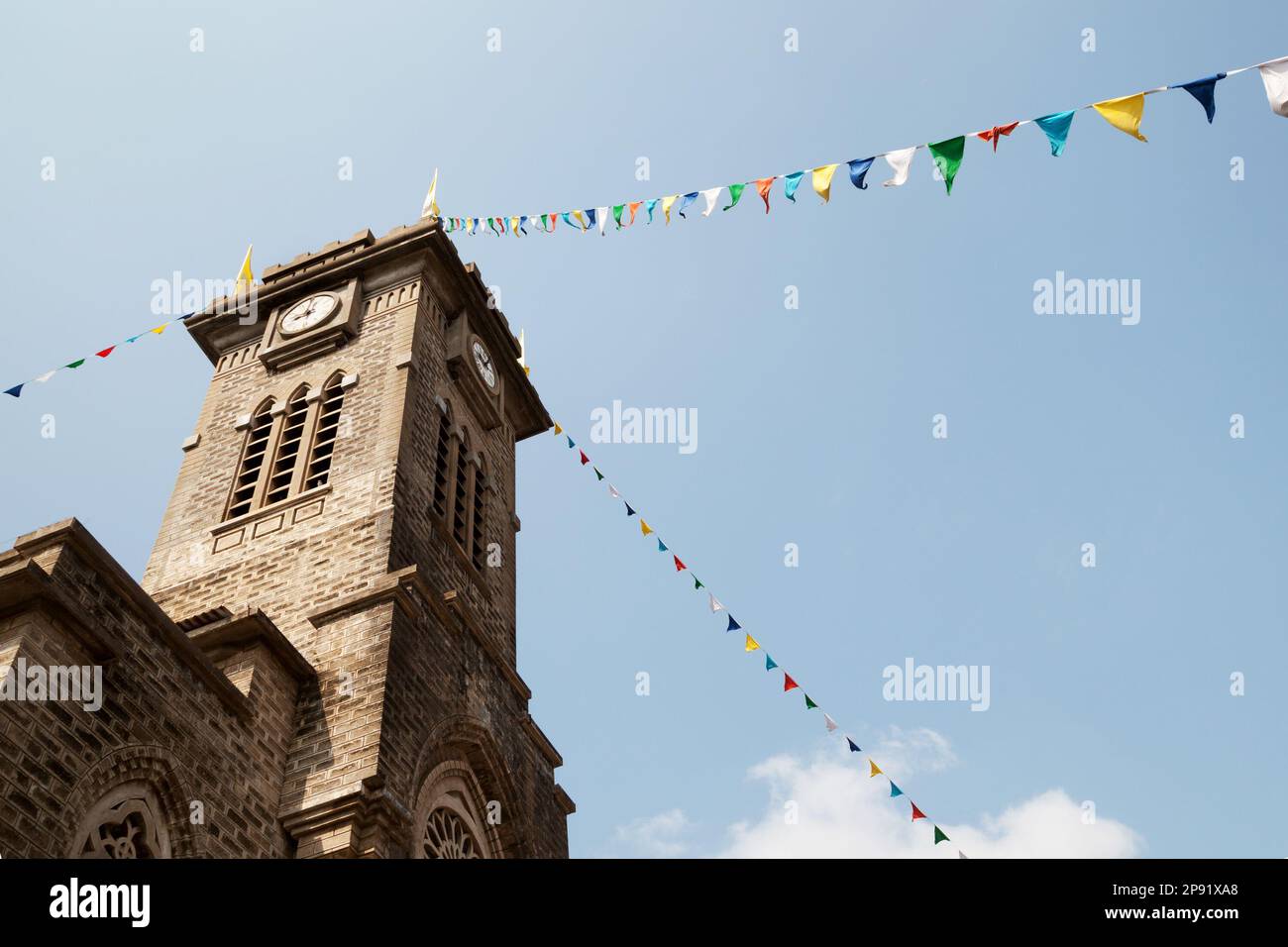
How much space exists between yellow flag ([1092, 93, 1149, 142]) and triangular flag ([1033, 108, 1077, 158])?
363 mm

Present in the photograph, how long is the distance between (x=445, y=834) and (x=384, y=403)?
270 inches

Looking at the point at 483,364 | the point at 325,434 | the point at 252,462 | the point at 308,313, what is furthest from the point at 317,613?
the point at 483,364

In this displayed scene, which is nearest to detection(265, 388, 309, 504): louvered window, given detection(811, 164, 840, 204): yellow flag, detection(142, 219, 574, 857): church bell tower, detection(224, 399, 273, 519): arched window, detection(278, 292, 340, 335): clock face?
detection(142, 219, 574, 857): church bell tower

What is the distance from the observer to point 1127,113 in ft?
33.8

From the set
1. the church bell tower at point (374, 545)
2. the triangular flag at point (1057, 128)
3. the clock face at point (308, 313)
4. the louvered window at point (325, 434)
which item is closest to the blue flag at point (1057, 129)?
the triangular flag at point (1057, 128)

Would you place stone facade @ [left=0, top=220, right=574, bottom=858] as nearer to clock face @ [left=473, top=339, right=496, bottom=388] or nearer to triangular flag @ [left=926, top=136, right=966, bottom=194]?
clock face @ [left=473, top=339, right=496, bottom=388]

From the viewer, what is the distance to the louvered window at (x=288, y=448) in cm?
1855

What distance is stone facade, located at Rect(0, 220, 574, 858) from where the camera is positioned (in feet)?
35.8

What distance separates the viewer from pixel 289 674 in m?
14.2

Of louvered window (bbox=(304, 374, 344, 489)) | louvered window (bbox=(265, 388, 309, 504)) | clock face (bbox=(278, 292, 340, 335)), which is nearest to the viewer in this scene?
louvered window (bbox=(304, 374, 344, 489))

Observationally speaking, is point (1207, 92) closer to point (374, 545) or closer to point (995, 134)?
point (995, 134)

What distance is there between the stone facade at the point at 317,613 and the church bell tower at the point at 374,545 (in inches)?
1.6

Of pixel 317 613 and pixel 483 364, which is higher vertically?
pixel 483 364

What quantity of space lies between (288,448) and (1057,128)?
42.1 feet
